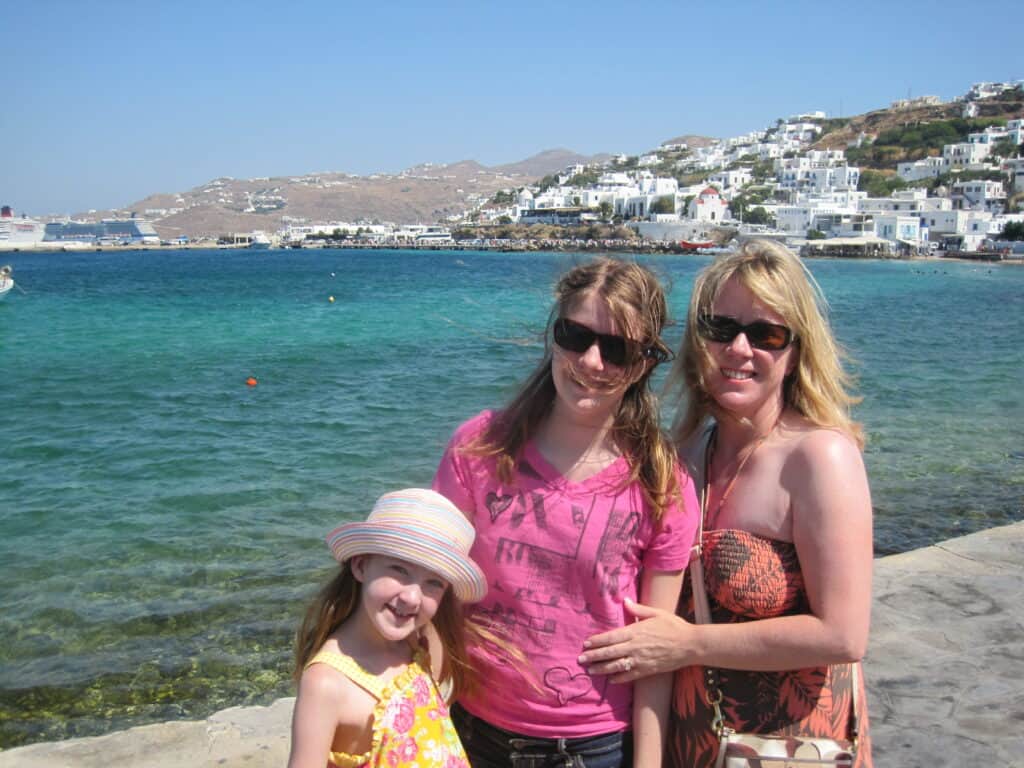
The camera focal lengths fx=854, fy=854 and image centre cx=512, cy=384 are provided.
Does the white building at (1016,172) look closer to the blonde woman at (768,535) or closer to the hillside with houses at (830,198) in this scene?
the hillside with houses at (830,198)

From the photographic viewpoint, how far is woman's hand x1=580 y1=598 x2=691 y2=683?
1918 mm

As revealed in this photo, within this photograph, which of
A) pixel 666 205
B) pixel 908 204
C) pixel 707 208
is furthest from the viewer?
pixel 666 205

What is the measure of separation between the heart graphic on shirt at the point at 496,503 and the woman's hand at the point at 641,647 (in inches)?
14.0

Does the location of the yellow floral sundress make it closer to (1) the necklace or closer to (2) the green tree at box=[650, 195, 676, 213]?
(1) the necklace

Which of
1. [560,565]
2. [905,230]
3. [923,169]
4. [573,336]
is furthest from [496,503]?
[923,169]

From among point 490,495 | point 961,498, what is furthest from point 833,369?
point 961,498

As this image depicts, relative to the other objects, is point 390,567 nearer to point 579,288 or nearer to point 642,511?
point 642,511

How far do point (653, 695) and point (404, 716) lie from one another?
58 centimetres

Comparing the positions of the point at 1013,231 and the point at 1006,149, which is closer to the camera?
the point at 1013,231

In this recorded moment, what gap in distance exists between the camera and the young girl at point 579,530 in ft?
6.44

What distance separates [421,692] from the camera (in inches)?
76.9

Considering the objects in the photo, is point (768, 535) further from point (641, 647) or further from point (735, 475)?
point (641, 647)

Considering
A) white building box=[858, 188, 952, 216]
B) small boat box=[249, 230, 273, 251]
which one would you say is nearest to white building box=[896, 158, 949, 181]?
white building box=[858, 188, 952, 216]

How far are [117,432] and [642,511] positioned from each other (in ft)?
40.0
